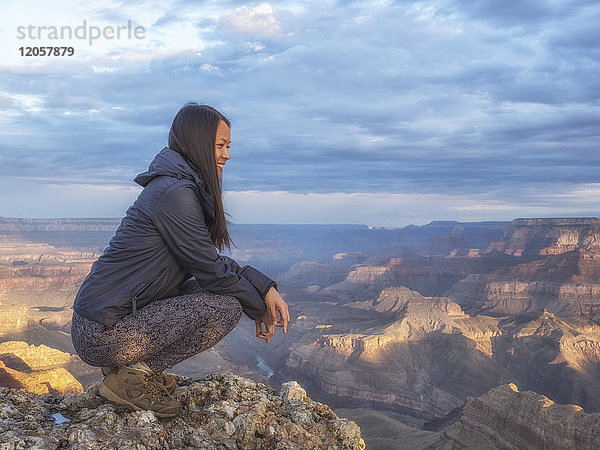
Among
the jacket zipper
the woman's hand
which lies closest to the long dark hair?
the jacket zipper

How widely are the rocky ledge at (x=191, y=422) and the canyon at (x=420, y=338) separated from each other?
31435 millimetres

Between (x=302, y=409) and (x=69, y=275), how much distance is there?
109 metres

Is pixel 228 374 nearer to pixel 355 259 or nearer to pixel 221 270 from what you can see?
pixel 221 270

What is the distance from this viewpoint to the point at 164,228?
3.79 meters

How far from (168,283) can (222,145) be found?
1.29 m

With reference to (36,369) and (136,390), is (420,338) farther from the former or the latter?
(136,390)

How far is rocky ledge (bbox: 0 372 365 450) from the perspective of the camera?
393cm

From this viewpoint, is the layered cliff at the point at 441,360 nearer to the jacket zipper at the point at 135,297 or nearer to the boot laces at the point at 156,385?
the boot laces at the point at 156,385

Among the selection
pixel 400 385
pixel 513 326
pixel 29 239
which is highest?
pixel 29 239

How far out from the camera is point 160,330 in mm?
4039

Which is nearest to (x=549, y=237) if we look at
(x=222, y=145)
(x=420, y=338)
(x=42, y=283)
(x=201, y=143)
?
(x=420, y=338)

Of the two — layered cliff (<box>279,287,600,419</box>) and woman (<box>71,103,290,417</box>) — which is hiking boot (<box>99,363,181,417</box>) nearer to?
woman (<box>71,103,290,417</box>)

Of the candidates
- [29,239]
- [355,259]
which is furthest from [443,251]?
[29,239]

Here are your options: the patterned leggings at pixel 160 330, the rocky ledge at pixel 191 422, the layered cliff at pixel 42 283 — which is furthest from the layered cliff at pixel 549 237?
the patterned leggings at pixel 160 330
